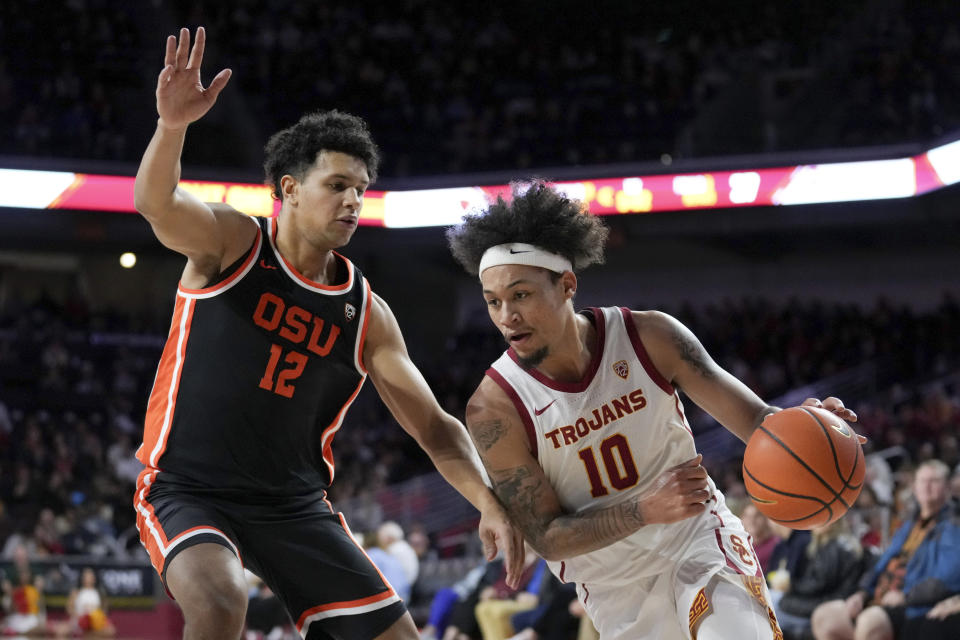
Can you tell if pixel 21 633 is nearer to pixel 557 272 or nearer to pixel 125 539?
pixel 125 539

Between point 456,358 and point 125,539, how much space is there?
6825mm

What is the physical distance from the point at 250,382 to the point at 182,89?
1006 millimetres

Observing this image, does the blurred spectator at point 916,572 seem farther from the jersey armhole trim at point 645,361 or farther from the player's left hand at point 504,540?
the player's left hand at point 504,540

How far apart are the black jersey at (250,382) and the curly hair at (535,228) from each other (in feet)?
1.88

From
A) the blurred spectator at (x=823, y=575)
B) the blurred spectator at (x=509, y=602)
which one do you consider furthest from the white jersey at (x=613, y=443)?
the blurred spectator at (x=509, y=602)

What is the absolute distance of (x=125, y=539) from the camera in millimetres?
13656

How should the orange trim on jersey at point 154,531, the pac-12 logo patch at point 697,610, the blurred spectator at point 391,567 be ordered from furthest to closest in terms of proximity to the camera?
1. the blurred spectator at point 391,567
2. the orange trim on jersey at point 154,531
3. the pac-12 logo patch at point 697,610

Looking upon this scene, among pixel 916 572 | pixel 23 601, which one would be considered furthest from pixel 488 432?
pixel 23 601

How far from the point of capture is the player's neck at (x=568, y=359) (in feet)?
12.3

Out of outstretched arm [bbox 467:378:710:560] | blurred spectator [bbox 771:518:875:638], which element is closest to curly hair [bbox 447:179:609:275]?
outstretched arm [bbox 467:378:710:560]

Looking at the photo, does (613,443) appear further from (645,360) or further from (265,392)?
(265,392)

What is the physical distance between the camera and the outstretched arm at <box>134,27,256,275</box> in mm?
3439

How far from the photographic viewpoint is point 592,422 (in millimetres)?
3668

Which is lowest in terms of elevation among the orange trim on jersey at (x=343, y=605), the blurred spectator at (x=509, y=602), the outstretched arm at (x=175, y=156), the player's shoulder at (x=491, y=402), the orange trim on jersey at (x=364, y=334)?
the blurred spectator at (x=509, y=602)
